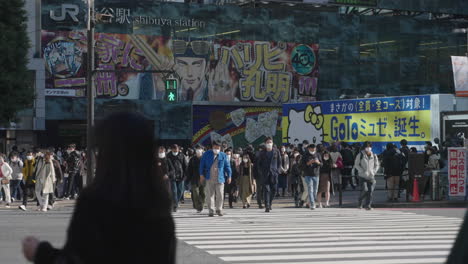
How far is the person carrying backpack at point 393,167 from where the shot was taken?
25859mm

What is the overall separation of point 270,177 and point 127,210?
64.2 feet

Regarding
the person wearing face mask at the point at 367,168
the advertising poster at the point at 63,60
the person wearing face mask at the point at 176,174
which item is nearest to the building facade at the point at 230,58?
the advertising poster at the point at 63,60

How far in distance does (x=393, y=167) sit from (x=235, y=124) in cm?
2904

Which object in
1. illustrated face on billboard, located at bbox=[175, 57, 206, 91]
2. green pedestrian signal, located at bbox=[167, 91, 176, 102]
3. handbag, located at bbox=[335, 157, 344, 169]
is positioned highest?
illustrated face on billboard, located at bbox=[175, 57, 206, 91]

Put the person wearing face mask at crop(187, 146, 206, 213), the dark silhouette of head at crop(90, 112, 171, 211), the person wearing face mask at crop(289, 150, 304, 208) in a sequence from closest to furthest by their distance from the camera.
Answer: the dark silhouette of head at crop(90, 112, 171, 211) < the person wearing face mask at crop(187, 146, 206, 213) < the person wearing face mask at crop(289, 150, 304, 208)

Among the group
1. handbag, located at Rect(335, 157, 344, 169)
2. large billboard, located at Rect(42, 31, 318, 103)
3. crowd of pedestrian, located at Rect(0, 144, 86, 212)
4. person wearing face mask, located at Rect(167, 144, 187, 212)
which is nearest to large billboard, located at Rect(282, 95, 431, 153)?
handbag, located at Rect(335, 157, 344, 169)

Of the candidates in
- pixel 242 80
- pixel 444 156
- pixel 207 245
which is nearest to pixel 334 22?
pixel 242 80

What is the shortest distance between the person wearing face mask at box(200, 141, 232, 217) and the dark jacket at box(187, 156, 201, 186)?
184 cm

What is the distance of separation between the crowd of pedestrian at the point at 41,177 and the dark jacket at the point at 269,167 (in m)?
4.85

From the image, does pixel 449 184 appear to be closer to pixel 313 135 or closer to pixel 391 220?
pixel 391 220

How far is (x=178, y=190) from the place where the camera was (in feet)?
78.8

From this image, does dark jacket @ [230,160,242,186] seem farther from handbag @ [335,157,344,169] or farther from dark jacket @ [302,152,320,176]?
handbag @ [335,157,344,169]

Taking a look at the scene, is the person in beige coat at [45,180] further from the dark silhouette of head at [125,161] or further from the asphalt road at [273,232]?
Result: the dark silhouette of head at [125,161]

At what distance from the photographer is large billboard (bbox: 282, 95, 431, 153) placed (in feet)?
94.7
